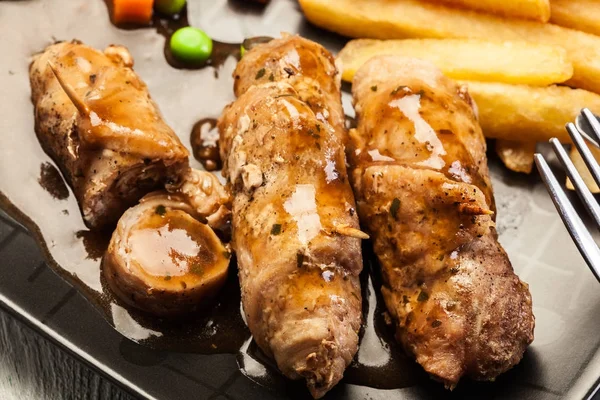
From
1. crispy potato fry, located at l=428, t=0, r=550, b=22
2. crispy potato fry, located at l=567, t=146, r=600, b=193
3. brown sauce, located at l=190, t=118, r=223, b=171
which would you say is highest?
crispy potato fry, located at l=428, t=0, r=550, b=22

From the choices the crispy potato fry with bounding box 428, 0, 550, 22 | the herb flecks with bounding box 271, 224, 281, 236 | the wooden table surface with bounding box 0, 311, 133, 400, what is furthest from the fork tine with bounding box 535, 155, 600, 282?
the wooden table surface with bounding box 0, 311, 133, 400

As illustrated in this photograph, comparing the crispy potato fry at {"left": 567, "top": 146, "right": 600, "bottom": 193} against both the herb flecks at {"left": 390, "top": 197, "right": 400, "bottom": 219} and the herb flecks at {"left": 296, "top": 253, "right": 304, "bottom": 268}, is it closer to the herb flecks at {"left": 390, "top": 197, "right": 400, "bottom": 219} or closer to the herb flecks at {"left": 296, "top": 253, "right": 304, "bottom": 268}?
the herb flecks at {"left": 390, "top": 197, "right": 400, "bottom": 219}

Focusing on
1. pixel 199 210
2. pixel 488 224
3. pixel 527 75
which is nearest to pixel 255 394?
pixel 199 210

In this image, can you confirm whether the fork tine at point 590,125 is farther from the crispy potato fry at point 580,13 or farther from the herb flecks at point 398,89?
the herb flecks at point 398,89

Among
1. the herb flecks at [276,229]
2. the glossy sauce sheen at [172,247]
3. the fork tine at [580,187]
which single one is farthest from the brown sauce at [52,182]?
the fork tine at [580,187]

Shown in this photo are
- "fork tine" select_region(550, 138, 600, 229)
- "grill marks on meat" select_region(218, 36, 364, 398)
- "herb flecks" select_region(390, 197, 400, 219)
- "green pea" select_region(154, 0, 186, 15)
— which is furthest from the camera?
"green pea" select_region(154, 0, 186, 15)

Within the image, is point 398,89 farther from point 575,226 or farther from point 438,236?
point 575,226
